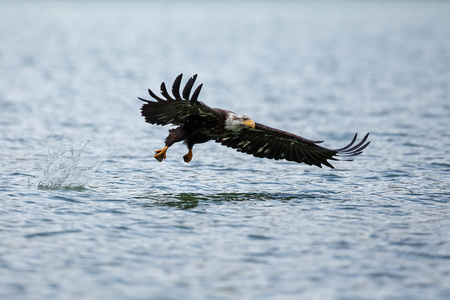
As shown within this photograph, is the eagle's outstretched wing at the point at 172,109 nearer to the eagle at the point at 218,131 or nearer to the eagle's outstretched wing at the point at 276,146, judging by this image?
the eagle at the point at 218,131

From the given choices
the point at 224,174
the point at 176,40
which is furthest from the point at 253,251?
the point at 176,40

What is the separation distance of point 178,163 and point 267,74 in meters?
18.2

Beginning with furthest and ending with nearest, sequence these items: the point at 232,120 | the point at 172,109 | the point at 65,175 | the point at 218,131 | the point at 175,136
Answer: the point at 65,175 → the point at 218,131 → the point at 232,120 → the point at 175,136 → the point at 172,109

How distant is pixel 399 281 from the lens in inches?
312

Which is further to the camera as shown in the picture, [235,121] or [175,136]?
[235,121]

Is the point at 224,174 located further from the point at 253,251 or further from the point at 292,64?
the point at 292,64

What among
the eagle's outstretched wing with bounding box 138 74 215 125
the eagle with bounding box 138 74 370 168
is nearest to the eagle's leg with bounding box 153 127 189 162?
the eagle with bounding box 138 74 370 168

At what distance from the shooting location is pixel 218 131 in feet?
36.1

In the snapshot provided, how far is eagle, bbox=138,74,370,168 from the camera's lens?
9945 millimetres

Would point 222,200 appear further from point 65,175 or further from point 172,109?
point 65,175

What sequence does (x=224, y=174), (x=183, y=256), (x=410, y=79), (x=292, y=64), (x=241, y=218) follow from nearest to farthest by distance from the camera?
(x=183, y=256)
(x=241, y=218)
(x=224, y=174)
(x=410, y=79)
(x=292, y=64)

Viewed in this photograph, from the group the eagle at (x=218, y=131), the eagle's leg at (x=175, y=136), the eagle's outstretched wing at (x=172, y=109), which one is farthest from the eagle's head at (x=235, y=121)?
the eagle's leg at (x=175, y=136)

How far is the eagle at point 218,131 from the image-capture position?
9945mm

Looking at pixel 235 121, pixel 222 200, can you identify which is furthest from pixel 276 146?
pixel 222 200
